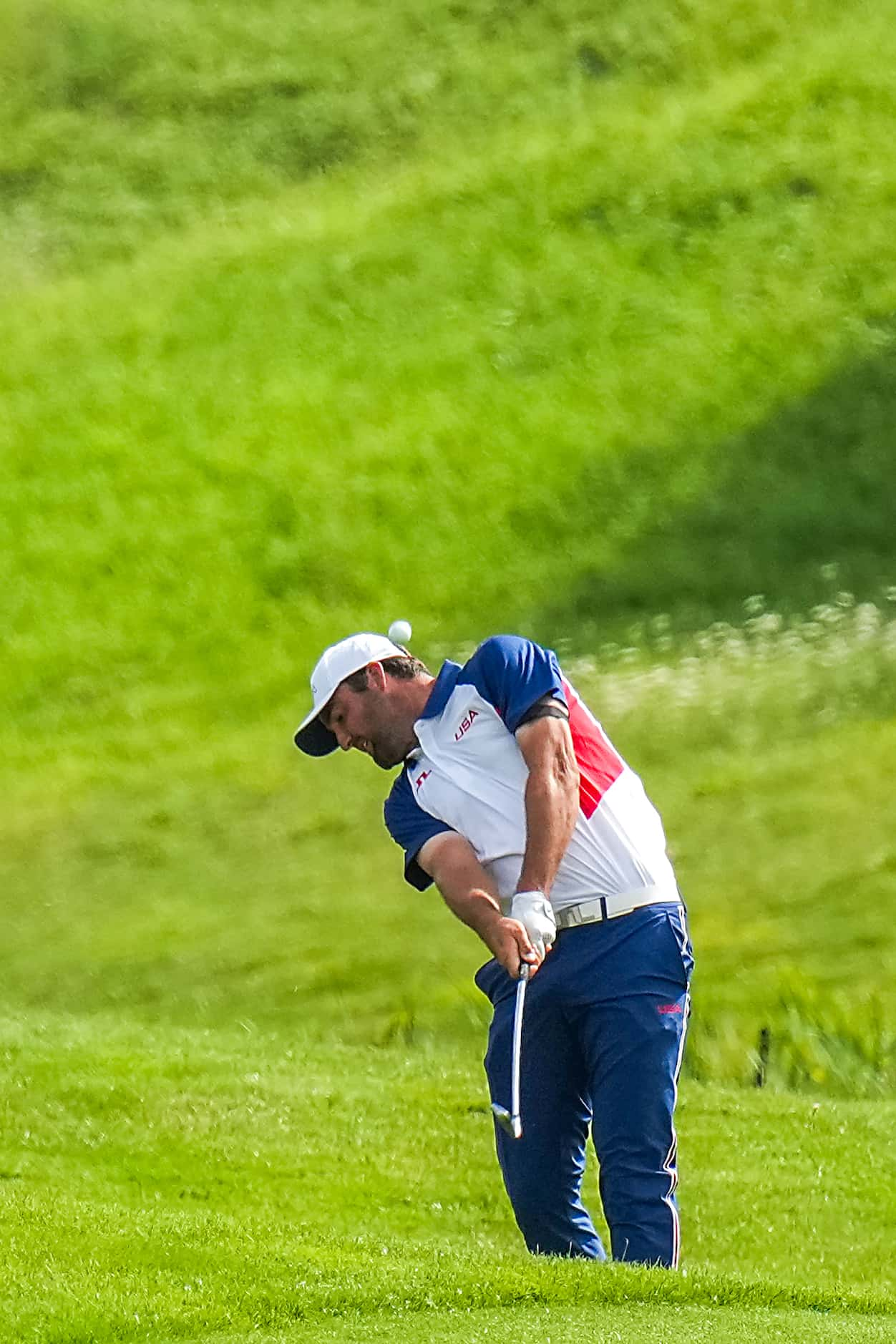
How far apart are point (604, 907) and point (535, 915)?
15.6 inches

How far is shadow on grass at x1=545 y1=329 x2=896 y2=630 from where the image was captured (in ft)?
78.8

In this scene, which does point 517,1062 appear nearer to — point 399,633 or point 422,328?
point 399,633

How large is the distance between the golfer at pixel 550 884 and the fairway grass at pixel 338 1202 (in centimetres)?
41

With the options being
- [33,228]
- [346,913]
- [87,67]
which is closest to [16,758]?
[346,913]

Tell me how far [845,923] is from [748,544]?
29.0 ft

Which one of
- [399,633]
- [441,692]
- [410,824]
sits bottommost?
[410,824]

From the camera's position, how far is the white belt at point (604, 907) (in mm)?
7137

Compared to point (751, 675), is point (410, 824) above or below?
above

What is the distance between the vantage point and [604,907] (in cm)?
714

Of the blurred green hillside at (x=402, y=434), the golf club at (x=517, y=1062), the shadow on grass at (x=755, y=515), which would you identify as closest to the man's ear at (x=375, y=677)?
the golf club at (x=517, y=1062)

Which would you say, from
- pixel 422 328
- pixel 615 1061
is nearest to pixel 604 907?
pixel 615 1061

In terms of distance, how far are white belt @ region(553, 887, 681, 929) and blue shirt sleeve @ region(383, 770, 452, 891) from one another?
46cm

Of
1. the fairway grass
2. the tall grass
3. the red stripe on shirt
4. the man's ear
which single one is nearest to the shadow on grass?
the tall grass

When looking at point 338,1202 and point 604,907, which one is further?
point 338,1202
